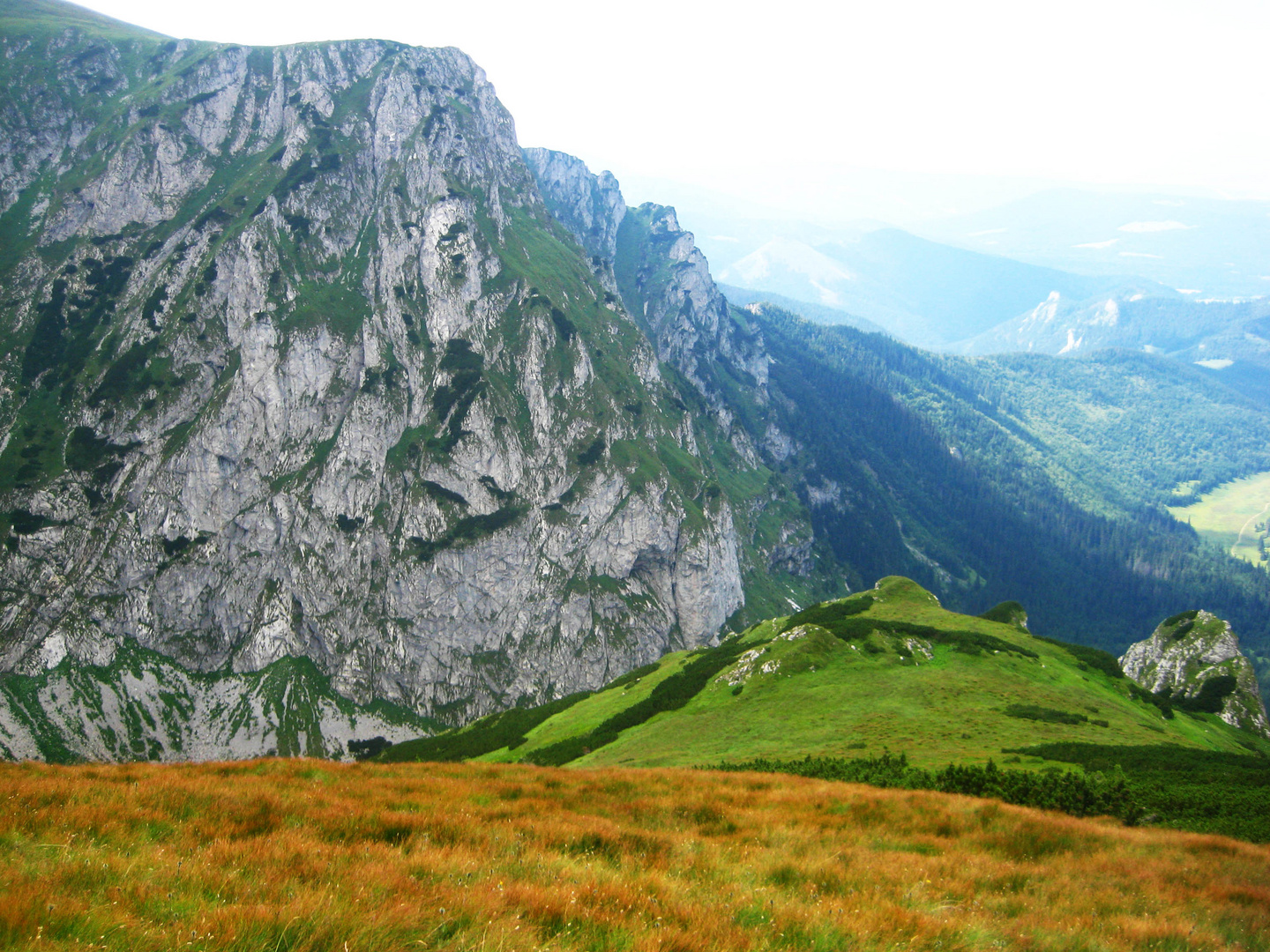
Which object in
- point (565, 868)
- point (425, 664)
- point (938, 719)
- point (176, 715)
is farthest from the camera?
point (425, 664)

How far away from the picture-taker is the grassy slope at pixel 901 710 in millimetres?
43062

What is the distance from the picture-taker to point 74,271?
171 meters

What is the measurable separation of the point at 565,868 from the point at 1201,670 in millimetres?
119906

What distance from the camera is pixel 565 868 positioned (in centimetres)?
1021

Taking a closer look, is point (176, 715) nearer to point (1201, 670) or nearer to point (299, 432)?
point (299, 432)

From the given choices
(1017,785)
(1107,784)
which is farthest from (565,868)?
(1107,784)

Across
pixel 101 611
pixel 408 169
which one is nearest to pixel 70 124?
pixel 408 169

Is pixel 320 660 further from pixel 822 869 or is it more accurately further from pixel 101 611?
pixel 822 869

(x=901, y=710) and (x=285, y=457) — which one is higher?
(x=285, y=457)

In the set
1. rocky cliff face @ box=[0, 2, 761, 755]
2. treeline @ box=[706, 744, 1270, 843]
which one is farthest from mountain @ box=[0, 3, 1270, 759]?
treeline @ box=[706, 744, 1270, 843]

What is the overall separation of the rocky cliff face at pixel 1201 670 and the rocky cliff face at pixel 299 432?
349 ft

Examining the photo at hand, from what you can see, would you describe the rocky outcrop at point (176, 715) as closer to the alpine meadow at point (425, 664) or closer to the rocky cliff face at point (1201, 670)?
the alpine meadow at point (425, 664)

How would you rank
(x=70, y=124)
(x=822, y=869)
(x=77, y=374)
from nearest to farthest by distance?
(x=822, y=869) → (x=77, y=374) → (x=70, y=124)

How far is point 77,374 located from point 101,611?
197 ft
